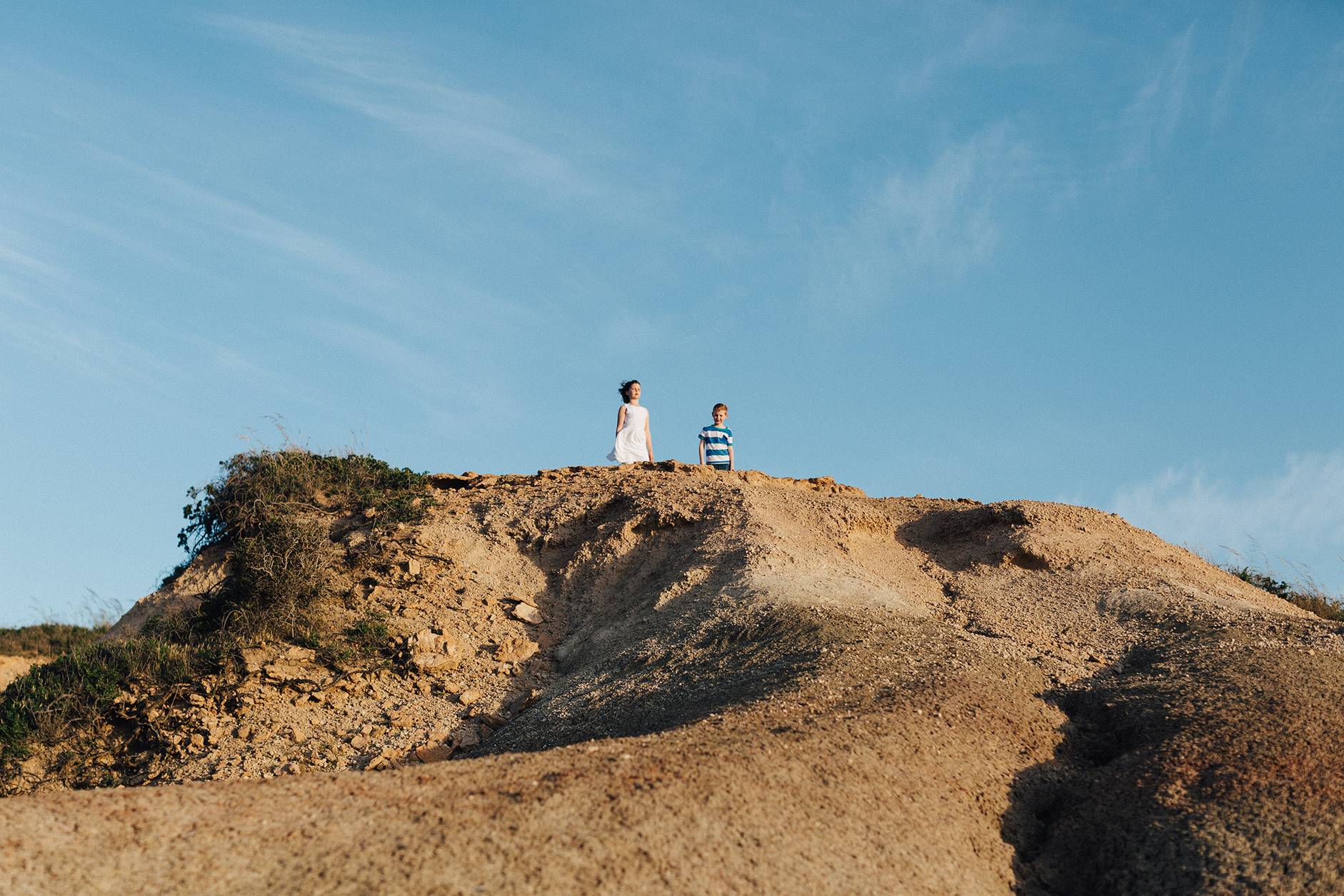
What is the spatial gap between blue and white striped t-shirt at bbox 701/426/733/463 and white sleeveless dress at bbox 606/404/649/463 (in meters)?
0.76

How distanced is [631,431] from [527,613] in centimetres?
296

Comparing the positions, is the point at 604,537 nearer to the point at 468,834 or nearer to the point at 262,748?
the point at 262,748

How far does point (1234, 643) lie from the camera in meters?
6.85

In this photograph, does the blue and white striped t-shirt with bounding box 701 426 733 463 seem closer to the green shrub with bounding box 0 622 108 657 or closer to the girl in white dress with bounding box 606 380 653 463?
the girl in white dress with bounding box 606 380 653 463

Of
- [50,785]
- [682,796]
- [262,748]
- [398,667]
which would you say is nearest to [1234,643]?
[682,796]

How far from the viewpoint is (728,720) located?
5.36m

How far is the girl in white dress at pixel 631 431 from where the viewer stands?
37.5 ft

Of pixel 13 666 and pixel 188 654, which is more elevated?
pixel 13 666

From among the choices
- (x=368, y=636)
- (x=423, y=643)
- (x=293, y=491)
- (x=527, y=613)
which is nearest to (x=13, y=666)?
(x=293, y=491)

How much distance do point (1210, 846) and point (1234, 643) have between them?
3097 mm

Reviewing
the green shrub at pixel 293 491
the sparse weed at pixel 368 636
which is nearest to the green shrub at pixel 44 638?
the green shrub at pixel 293 491

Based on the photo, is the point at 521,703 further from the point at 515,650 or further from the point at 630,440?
the point at 630,440

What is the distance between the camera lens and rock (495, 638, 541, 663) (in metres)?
8.67

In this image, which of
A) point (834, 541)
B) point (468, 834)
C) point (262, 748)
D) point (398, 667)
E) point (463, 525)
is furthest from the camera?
point (463, 525)
